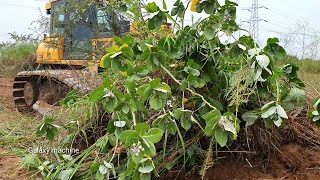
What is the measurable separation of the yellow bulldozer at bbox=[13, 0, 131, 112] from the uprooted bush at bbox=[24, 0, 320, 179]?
1015 millimetres

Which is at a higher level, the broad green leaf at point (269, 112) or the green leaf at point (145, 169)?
the broad green leaf at point (269, 112)

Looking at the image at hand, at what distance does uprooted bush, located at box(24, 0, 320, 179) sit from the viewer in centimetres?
177

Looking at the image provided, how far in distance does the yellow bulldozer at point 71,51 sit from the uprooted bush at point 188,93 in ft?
3.33

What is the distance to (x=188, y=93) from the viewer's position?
214cm

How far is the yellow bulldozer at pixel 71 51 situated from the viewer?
411 cm

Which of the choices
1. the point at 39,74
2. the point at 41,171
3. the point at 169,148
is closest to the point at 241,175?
the point at 169,148

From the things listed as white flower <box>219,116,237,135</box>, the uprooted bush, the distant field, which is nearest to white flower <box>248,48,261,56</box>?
the uprooted bush

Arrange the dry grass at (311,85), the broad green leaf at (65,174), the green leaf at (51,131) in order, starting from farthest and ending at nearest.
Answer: the dry grass at (311,85) < the green leaf at (51,131) < the broad green leaf at (65,174)

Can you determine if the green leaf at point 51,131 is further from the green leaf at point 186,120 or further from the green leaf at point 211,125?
the green leaf at point 211,125

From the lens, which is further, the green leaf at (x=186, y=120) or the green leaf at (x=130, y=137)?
the green leaf at (x=186, y=120)

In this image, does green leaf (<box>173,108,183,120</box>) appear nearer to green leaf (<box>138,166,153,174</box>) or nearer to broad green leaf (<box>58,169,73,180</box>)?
green leaf (<box>138,166,153,174</box>)

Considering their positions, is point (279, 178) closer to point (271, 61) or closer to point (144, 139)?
point (271, 61)

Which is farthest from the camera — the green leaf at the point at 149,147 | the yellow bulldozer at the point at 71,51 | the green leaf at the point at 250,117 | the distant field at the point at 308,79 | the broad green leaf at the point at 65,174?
the yellow bulldozer at the point at 71,51

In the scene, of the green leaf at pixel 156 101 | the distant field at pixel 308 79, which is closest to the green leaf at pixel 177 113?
the green leaf at pixel 156 101
